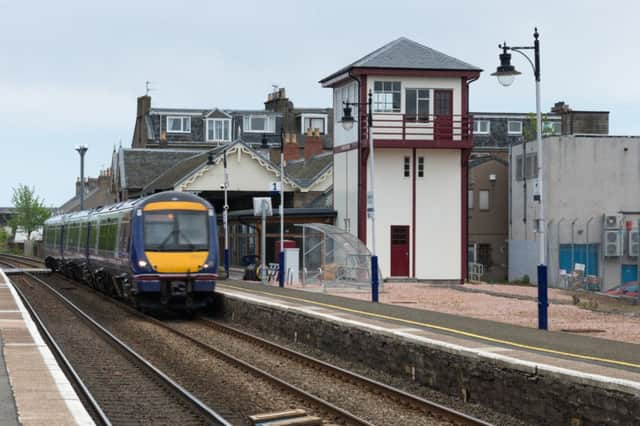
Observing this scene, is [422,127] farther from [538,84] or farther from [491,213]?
[538,84]

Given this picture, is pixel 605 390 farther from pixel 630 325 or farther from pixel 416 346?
pixel 630 325

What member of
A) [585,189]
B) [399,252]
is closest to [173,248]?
[399,252]

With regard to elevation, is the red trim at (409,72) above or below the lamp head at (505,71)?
above

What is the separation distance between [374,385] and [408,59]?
28.3 meters

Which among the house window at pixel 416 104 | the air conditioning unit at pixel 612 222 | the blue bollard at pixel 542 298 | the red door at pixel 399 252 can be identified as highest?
the house window at pixel 416 104

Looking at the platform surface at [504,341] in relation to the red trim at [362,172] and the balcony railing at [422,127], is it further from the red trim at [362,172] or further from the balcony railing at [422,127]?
the balcony railing at [422,127]

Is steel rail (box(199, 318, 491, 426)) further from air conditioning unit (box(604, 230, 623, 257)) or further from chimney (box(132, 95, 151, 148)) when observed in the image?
chimney (box(132, 95, 151, 148))

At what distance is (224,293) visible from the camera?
29422 mm

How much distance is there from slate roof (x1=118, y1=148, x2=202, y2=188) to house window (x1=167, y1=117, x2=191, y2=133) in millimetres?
13992

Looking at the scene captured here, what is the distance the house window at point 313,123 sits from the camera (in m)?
86.1

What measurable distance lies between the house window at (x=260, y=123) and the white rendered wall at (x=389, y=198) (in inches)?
1785

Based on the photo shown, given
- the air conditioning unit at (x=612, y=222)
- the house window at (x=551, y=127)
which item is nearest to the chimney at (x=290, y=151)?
the house window at (x=551, y=127)

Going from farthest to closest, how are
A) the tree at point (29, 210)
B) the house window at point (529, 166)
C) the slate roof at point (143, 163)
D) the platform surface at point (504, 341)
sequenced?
the tree at point (29, 210)
the slate roof at point (143, 163)
the house window at point (529, 166)
the platform surface at point (504, 341)

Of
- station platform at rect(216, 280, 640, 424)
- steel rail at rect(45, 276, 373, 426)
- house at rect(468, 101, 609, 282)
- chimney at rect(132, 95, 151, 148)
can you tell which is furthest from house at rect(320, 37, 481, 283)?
chimney at rect(132, 95, 151, 148)
